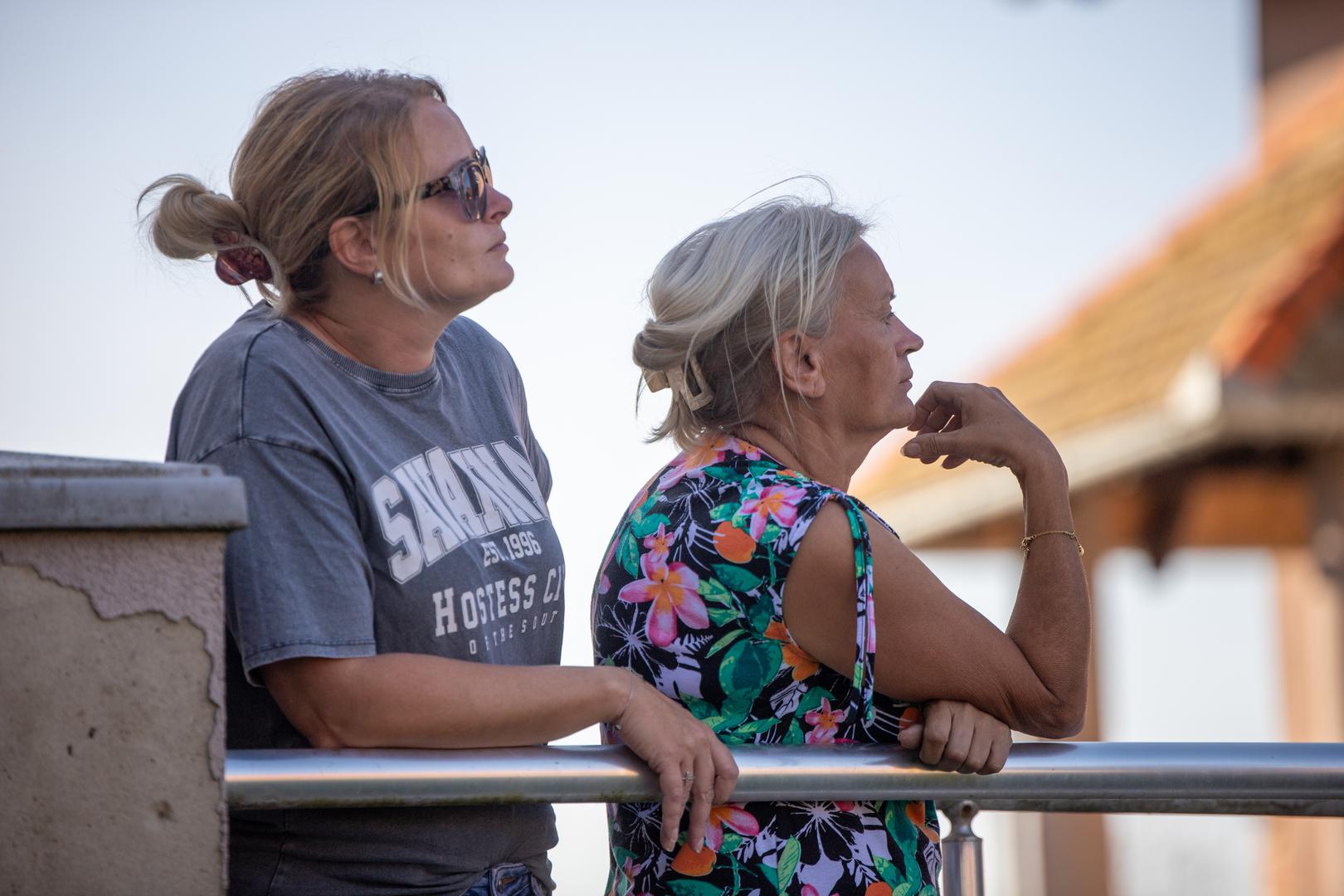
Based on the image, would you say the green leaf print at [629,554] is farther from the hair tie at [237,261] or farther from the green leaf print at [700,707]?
the hair tie at [237,261]

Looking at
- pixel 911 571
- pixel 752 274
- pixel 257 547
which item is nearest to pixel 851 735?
pixel 911 571

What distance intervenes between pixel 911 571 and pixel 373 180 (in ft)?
3.25

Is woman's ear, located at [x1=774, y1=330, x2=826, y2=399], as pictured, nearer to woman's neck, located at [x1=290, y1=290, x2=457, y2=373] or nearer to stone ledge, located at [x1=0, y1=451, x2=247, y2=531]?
woman's neck, located at [x1=290, y1=290, x2=457, y2=373]

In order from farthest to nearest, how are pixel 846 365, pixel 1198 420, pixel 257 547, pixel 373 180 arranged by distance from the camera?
pixel 1198 420 → pixel 846 365 → pixel 373 180 → pixel 257 547

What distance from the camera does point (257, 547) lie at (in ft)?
6.38

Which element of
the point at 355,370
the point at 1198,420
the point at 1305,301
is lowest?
the point at 355,370

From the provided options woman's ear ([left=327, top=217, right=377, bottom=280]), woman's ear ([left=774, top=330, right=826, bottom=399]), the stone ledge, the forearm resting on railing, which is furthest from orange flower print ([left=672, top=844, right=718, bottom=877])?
woman's ear ([left=327, top=217, right=377, bottom=280])

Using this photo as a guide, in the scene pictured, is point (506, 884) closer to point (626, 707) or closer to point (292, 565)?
point (626, 707)

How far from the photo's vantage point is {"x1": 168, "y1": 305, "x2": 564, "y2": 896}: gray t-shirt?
1957 mm

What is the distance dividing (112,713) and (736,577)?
2.84 feet

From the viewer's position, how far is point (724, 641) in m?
2.24

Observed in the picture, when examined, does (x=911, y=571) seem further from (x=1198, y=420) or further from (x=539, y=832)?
(x=1198, y=420)

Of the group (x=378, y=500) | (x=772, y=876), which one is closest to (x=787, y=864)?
(x=772, y=876)

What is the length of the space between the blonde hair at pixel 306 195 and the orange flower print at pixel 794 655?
0.72 metres
